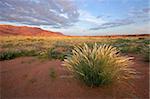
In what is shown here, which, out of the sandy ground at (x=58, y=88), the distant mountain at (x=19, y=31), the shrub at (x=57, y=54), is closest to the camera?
the sandy ground at (x=58, y=88)

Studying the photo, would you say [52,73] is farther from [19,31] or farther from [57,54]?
[19,31]

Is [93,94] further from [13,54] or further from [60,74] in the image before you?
[13,54]

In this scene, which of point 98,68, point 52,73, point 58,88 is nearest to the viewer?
point 98,68

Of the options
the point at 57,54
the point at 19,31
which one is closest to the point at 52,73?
the point at 57,54

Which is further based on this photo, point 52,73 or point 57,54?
point 57,54

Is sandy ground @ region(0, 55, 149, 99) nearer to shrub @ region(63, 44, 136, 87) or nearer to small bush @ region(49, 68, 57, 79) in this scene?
small bush @ region(49, 68, 57, 79)

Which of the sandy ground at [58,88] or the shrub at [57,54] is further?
the shrub at [57,54]

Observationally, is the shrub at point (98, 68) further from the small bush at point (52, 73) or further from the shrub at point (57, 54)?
the shrub at point (57, 54)

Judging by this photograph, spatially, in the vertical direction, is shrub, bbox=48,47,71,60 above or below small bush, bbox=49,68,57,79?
above

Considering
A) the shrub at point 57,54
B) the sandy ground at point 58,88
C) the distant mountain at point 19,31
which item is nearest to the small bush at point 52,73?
the sandy ground at point 58,88

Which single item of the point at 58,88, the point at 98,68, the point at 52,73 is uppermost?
the point at 98,68

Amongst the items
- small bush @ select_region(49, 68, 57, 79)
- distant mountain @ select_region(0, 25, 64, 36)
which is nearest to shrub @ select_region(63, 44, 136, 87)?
small bush @ select_region(49, 68, 57, 79)

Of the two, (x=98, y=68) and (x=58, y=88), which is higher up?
(x=98, y=68)

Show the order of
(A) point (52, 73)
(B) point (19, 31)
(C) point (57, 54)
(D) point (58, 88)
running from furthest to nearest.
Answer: (B) point (19, 31)
(C) point (57, 54)
(A) point (52, 73)
(D) point (58, 88)
